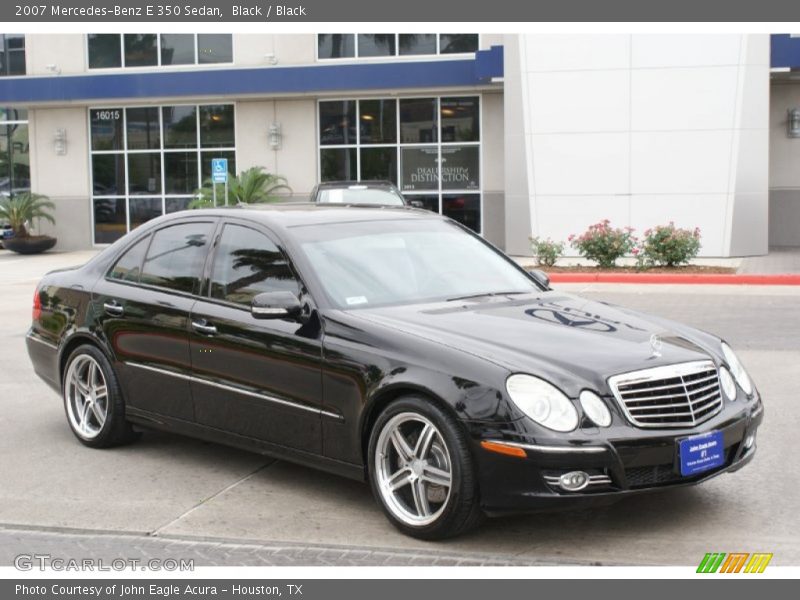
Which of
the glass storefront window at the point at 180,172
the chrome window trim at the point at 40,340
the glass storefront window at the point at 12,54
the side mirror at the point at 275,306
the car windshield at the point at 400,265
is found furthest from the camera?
the glass storefront window at the point at 12,54

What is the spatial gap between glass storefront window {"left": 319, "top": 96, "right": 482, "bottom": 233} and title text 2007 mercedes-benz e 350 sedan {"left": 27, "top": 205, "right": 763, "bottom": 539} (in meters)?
21.8

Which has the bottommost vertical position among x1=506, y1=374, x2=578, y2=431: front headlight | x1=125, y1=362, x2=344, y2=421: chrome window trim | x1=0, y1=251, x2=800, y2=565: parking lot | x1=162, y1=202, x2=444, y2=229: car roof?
x1=0, y1=251, x2=800, y2=565: parking lot

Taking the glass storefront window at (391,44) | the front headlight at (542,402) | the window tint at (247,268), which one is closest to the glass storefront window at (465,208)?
the glass storefront window at (391,44)

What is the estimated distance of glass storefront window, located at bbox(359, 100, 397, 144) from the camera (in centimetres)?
2916

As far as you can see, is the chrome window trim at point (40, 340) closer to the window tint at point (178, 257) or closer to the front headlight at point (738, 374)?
the window tint at point (178, 257)

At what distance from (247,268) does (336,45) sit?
2352cm

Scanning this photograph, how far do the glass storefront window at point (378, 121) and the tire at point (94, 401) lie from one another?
22335 mm

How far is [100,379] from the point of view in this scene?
730 cm

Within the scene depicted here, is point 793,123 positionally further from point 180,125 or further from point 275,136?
point 180,125

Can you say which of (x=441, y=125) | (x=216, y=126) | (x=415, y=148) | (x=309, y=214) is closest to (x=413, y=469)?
(x=309, y=214)

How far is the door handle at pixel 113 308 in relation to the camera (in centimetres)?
706

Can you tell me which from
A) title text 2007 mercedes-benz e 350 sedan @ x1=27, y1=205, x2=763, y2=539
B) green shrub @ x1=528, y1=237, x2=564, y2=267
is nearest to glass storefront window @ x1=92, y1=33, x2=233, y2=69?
green shrub @ x1=528, y1=237, x2=564, y2=267

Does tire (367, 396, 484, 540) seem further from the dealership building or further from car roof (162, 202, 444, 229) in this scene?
the dealership building
